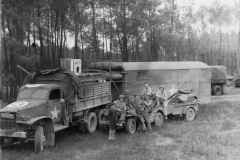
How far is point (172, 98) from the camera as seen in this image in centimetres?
1419

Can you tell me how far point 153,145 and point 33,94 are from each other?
469 centimetres

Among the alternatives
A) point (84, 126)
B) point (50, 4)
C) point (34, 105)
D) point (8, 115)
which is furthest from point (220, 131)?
point (50, 4)

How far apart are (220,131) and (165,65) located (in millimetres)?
5812

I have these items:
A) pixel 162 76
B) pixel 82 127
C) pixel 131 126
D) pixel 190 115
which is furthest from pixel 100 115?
pixel 162 76

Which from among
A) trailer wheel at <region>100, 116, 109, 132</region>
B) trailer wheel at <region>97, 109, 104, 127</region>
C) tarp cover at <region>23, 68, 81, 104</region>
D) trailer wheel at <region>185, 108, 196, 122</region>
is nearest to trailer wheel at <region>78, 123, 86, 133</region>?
trailer wheel at <region>100, 116, 109, 132</region>

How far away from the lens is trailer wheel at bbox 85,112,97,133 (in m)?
11.6

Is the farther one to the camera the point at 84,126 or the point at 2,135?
the point at 84,126

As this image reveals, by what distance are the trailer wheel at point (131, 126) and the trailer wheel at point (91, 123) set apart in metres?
1.69

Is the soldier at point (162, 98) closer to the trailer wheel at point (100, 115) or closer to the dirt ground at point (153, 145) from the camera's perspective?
the dirt ground at point (153, 145)

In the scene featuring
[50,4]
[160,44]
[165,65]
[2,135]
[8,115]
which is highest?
[50,4]

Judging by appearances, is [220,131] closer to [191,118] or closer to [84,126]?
[191,118]

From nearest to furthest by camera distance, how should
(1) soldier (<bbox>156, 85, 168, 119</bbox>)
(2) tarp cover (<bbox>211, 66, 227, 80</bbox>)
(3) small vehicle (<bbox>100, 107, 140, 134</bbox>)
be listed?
(3) small vehicle (<bbox>100, 107, 140, 134</bbox>), (1) soldier (<bbox>156, 85, 168, 119</bbox>), (2) tarp cover (<bbox>211, 66, 227, 80</bbox>)

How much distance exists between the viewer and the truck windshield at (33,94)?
9625mm

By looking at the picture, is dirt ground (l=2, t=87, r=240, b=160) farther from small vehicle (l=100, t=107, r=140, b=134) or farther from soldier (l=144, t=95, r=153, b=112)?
soldier (l=144, t=95, r=153, b=112)
